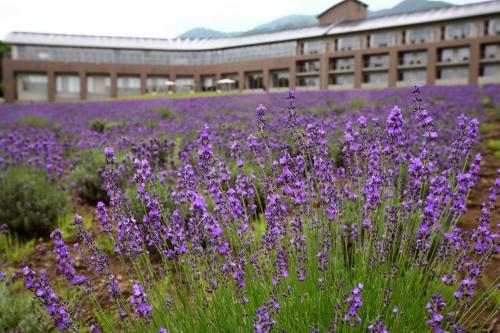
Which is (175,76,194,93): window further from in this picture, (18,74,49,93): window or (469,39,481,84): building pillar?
(469,39,481,84): building pillar

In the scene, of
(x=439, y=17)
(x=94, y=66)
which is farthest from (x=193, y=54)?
(x=439, y=17)

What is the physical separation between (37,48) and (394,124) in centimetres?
5901

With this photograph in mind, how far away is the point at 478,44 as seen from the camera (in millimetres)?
39094

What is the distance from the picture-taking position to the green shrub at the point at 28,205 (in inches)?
181

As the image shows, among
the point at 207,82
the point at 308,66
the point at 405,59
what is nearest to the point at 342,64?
the point at 308,66

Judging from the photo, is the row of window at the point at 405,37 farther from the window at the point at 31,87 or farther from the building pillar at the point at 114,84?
the window at the point at 31,87

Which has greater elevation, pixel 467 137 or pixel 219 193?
pixel 467 137

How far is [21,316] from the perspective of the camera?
9.44 ft

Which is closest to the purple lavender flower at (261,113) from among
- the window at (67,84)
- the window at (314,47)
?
the window at (314,47)

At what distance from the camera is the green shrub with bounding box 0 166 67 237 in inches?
181

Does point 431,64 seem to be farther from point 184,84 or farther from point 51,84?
point 51,84

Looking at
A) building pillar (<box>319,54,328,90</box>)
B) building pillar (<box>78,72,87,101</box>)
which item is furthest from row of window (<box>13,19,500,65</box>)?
building pillar (<box>78,72,87,101</box>)

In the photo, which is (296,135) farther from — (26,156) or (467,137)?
(26,156)

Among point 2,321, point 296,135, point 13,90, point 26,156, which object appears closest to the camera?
point 296,135
